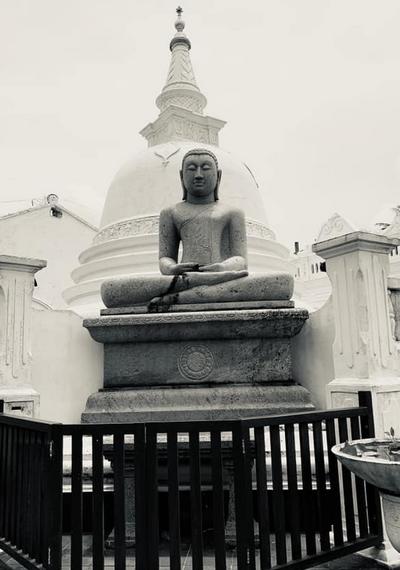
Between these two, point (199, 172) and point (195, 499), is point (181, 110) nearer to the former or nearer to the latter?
point (199, 172)

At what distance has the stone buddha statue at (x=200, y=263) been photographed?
5.06m

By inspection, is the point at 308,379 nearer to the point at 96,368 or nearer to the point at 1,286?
the point at 96,368

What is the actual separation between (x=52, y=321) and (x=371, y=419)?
3696 millimetres

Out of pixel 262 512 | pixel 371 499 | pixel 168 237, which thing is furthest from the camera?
pixel 168 237

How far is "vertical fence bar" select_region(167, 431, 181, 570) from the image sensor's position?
281 centimetres

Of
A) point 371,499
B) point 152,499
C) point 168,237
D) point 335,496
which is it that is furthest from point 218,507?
point 168,237

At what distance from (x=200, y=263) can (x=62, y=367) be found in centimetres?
196

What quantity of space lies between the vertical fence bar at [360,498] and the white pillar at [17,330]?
3104 millimetres

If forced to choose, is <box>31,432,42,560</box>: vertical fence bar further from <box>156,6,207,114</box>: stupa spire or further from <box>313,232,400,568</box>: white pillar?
<box>156,6,207,114</box>: stupa spire

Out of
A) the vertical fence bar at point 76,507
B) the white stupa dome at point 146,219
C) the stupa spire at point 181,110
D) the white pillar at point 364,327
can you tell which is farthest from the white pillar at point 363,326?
the stupa spire at point 181,110

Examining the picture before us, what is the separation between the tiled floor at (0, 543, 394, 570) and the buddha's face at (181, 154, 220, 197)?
3.65 meters

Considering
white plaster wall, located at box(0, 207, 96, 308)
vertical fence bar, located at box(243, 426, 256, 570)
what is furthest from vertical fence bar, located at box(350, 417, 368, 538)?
white plaster wall, located at box(0, 207, 96, 308)

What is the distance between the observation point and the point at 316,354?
5.39m

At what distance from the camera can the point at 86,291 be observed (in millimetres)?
8078
